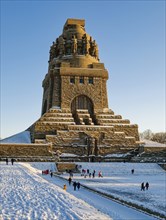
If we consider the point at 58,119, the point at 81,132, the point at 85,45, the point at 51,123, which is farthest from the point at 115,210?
the point at 85,45

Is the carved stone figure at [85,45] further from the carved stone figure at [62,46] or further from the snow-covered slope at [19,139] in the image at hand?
the snow-covered slope at [19,139]

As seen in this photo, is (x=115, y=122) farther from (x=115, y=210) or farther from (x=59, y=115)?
(x=115, y=210)

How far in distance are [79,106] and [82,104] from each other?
1.99 feet

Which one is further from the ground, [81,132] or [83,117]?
[83,117]

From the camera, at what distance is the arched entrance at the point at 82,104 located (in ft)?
170

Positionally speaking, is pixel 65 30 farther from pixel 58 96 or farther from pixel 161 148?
pixel 161 148

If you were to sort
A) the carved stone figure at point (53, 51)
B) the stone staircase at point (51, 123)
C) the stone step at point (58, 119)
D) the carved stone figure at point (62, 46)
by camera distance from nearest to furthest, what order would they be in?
the stone staircase at point (51, 123)
the stone step at point (58, 119)
the carved stone figure at point (62, 46)
the carved stone figure at point (53, 51)

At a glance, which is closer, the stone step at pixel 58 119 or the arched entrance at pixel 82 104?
the stone step at pixel 58 119

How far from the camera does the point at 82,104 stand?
52188mm

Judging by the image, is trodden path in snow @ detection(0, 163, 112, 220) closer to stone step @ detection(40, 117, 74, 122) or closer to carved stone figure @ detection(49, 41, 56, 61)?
stone step @ detection(40, 117, 74, 122)

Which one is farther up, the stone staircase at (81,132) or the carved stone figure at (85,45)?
the carved stone figure at (85,45)

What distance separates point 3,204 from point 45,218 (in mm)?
2653

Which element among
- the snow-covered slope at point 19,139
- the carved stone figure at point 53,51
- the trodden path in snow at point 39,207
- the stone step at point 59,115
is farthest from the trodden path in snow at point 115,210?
the carved stone figure at point 53,51

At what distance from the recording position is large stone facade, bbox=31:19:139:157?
143 ft
